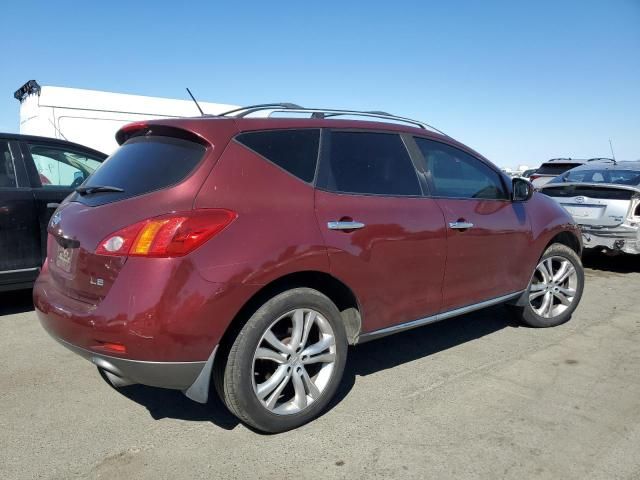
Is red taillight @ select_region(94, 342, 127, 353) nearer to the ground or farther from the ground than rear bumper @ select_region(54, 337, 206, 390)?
farther from the ground

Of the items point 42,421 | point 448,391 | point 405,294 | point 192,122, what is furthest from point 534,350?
point 42,421

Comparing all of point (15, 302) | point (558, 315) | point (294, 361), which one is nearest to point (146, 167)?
point (294, 361)

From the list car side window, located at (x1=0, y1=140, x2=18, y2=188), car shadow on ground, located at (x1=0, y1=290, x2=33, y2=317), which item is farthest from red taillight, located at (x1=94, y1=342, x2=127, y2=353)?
car shadow on ground, located at (x1=0, y1=290, x2=33, y2=317)

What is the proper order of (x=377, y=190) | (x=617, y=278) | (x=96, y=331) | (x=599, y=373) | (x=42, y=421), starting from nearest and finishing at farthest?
(x=96, y=331), (x=42, y=421), (x=377, y=190), (x=599, y=373), (x=617, y=278)

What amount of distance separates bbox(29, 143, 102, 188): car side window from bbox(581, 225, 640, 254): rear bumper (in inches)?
247

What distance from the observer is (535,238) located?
445cm

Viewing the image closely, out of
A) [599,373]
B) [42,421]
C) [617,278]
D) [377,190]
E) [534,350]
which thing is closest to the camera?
[42,421]

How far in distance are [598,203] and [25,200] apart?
22.9ft

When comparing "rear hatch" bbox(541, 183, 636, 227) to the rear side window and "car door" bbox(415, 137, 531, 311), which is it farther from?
the rear side window

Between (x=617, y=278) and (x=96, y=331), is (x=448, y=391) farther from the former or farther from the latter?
(x=617, y=278)

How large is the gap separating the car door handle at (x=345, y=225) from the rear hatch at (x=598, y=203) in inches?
212

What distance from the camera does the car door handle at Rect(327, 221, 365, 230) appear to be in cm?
291

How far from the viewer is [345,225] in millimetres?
2969

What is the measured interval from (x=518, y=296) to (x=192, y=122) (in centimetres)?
311
